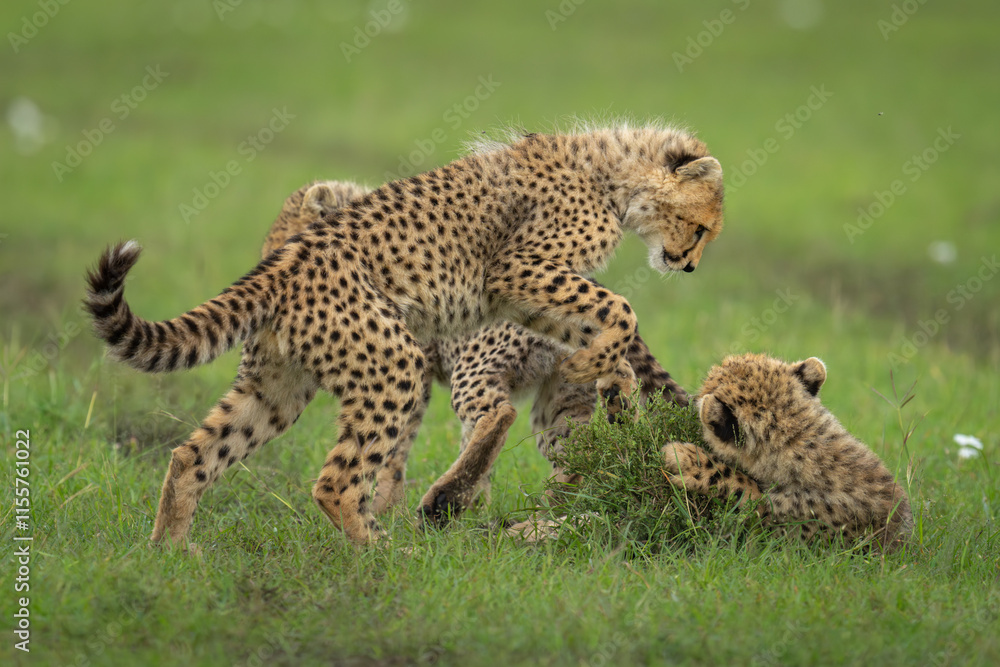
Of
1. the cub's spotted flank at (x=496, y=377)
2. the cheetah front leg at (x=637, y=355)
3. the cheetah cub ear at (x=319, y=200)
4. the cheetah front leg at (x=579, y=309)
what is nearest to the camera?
the cheetah front leg at (x=579, y=309)

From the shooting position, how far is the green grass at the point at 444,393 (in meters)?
3.46

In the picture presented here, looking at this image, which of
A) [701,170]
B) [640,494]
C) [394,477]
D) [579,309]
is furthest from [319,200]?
[640,494]

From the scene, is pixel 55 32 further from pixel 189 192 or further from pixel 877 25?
pixel 877 25

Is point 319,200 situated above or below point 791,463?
below

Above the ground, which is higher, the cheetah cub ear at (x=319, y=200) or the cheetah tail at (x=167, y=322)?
the cheetah cub ear at (x=319, y=200)

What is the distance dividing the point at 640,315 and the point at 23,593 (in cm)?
649

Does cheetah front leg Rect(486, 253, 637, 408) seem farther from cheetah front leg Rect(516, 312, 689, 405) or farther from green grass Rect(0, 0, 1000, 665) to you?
green grass Rect(0, 0, 1000, 665)

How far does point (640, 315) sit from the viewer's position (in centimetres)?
934

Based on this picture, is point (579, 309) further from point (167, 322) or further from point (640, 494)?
point (167, 322)

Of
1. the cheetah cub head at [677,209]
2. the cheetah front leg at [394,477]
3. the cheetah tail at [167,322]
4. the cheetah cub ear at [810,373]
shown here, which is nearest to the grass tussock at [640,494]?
the cheetah cub ear at [810,373]

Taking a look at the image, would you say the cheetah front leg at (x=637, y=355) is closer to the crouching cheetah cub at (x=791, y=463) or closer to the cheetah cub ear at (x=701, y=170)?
the crouching cheetah cub at (x=791, y=463)

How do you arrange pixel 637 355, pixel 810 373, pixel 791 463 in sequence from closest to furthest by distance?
pixel 791 463, pixel 810 373, pixel 637 355

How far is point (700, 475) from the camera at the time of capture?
4301mm

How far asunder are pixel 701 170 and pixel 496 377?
1.39 metres
